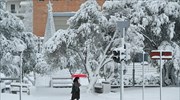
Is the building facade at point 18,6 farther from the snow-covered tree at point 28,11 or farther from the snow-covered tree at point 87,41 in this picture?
the snow-covered tree at point 87,41

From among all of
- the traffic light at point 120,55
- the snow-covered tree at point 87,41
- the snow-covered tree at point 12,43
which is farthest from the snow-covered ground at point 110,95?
the traffic light at point 120,55

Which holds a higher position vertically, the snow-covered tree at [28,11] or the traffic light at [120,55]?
the snow-covered tree at [28,11]

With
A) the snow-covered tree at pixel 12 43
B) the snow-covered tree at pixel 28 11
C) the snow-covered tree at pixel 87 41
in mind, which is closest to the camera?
the snow-covered tree at pixel 87 41

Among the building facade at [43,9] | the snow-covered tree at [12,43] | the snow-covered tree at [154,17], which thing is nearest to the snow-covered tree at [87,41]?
the snow-covered tree at [154,17]

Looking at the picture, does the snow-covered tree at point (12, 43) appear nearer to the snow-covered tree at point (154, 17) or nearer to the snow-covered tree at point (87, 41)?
the snow-covered tree at point (87, 41)

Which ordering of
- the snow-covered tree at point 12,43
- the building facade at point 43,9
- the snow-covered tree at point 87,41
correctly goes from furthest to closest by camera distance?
1. the building facade at point 43,9
2. the snow-covered tree at point 12,43
3. the snow-covered tree at point 87,41

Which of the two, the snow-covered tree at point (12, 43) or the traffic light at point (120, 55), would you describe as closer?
the traffic light at point (120, 55)

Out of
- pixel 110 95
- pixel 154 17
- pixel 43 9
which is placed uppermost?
pixel 43 9

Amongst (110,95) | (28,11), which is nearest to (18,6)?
(28,11)

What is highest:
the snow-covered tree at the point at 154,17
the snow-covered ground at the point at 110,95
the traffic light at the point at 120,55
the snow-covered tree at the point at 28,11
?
the snow-covered tree at the point at 28,11

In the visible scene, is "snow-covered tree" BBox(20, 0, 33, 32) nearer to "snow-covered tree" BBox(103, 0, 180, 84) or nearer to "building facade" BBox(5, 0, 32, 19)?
"building facade" BBox(5, 0, 32, 19)

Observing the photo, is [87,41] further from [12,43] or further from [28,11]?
[28,11]

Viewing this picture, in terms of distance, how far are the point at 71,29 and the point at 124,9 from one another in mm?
4785

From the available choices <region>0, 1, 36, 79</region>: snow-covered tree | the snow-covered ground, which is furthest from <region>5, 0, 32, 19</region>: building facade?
the snow-covered ground
